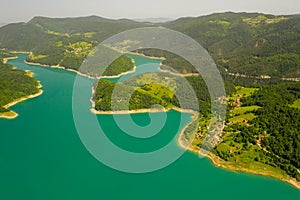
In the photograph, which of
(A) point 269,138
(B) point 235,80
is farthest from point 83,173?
(B) point 235,80

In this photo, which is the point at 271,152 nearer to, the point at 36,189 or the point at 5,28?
the point at 36,189

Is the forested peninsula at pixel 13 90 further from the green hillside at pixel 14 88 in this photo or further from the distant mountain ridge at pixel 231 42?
the distant mountain ridge at pixel 231 42

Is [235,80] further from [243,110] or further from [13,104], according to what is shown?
[13,104]

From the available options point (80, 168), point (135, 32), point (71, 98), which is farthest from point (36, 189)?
point (135, 32)

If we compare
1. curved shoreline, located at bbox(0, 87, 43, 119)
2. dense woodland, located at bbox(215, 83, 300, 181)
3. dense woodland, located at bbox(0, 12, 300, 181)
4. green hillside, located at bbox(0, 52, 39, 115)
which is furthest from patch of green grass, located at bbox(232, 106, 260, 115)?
green hillside, located at bbox(0, 52, 39, 115)

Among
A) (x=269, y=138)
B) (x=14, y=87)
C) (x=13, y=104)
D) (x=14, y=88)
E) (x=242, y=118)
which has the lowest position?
(x=13, y=104)

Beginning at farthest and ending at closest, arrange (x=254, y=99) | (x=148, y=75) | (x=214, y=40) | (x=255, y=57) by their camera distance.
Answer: (x=214, y=40), (x=255, y=57), (x=148, y=75), (x=254, y=99)
